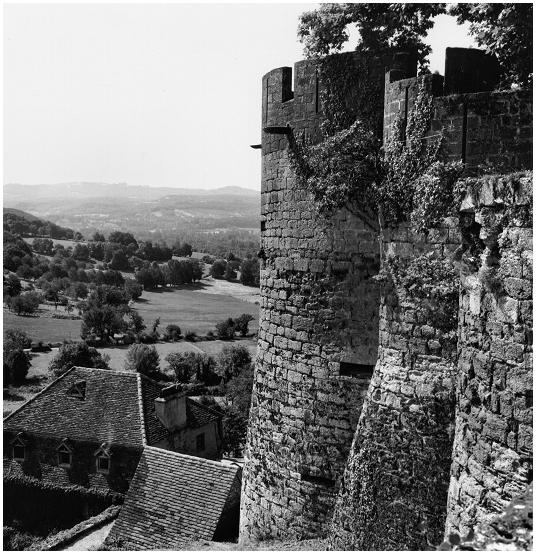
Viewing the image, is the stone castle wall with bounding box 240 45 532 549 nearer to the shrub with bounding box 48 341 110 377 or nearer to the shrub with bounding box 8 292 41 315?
the shrub with bounding box 48 341 110 377

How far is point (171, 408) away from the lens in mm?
26891

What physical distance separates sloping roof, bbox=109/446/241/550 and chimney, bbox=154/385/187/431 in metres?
6.15

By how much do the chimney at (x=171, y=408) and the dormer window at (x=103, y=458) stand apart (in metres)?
2.40

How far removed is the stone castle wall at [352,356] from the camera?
6.57 m

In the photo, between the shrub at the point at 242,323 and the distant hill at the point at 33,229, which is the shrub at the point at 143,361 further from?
the distant hill at the point at 33,229

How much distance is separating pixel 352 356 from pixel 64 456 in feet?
69.0

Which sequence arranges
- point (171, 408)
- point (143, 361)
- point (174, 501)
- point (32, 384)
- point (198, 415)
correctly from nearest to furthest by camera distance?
point (174, 501), point (171, 408), point (198, 415), point (32, 384), point (143, 361)

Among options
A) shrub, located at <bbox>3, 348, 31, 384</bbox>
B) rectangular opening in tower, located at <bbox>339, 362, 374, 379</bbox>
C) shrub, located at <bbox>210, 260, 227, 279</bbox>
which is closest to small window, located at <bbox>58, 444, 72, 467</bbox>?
rectangular opening in tower, located at <bbox>339, 362, 374, 379</bbox>

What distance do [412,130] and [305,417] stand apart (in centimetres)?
375

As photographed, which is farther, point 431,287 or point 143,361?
point 143,361

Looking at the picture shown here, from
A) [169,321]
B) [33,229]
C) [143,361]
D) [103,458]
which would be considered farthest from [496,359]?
[33,229]

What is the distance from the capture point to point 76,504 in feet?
82.3

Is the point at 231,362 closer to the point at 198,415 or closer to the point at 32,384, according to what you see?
the point at 32,384

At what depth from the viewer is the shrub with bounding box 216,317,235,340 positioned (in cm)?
7700
